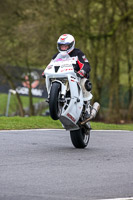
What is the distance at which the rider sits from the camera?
9.87 meters

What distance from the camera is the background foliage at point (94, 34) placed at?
27.6 metres

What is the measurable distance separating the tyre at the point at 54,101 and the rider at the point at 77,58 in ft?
2.49

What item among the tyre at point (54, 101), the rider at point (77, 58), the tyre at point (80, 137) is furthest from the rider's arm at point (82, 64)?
the tyre at point (80, 137)

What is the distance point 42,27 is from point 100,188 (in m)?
22.0

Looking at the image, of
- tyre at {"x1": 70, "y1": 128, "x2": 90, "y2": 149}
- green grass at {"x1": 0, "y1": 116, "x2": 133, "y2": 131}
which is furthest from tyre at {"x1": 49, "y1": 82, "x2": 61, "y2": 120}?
green grass at {"x1": 0, "y1": 116, "x2": 133, "y2": 131}

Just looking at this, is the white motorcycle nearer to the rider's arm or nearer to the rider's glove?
the rider's glove

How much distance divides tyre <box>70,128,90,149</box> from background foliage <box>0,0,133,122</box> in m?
17.1

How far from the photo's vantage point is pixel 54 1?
91.7ft

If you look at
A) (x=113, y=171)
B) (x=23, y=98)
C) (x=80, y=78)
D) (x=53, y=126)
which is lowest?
(x=23, y=98)

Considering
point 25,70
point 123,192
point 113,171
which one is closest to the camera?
point 123,192

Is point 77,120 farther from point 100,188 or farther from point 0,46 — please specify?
point 0,46

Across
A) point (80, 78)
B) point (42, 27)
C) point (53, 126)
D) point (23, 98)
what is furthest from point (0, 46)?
point (80, 78)

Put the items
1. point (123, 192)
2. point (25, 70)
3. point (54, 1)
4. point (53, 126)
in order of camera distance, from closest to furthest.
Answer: point (123, 192) < point (53, 126) < point (54, 1) < point (25, 70)

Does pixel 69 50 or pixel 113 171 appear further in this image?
pixel 69 50
